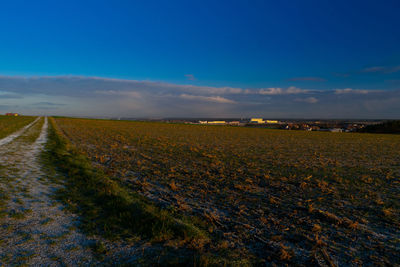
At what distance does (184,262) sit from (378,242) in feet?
15.1

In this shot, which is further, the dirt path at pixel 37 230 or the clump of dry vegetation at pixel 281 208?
the clump of dry vegetation at pixel 281 208

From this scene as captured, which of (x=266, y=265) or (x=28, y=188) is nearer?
(x=266, y=265)

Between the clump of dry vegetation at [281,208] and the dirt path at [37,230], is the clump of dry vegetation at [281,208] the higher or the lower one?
the lower one

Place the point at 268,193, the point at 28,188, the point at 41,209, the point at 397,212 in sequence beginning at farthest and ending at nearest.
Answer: the point at 268,193
the point at 28,188
the point at 397,212
the point at 41,209

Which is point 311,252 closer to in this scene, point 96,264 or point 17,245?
point 96,264

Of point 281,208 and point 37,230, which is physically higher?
point 37,230

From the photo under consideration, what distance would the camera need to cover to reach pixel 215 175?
36.8 feet

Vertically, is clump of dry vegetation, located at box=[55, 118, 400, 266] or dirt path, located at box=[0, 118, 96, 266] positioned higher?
dirt path, located at box=[0, 118, 96, 266]

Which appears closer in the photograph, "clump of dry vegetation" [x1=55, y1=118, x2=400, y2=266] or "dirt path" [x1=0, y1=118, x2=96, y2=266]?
"dirt path" [x1=0, y1=118, x2=96, y2=266]

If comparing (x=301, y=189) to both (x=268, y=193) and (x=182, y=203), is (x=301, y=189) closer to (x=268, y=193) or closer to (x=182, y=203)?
(x=268, y=193)

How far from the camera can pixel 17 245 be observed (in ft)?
14.6

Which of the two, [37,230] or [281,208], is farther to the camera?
[281,208]

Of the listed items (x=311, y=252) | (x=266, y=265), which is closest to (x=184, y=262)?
(x=266, y=265)

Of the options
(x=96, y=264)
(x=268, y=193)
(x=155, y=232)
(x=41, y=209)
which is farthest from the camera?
(x=268, y=193)
